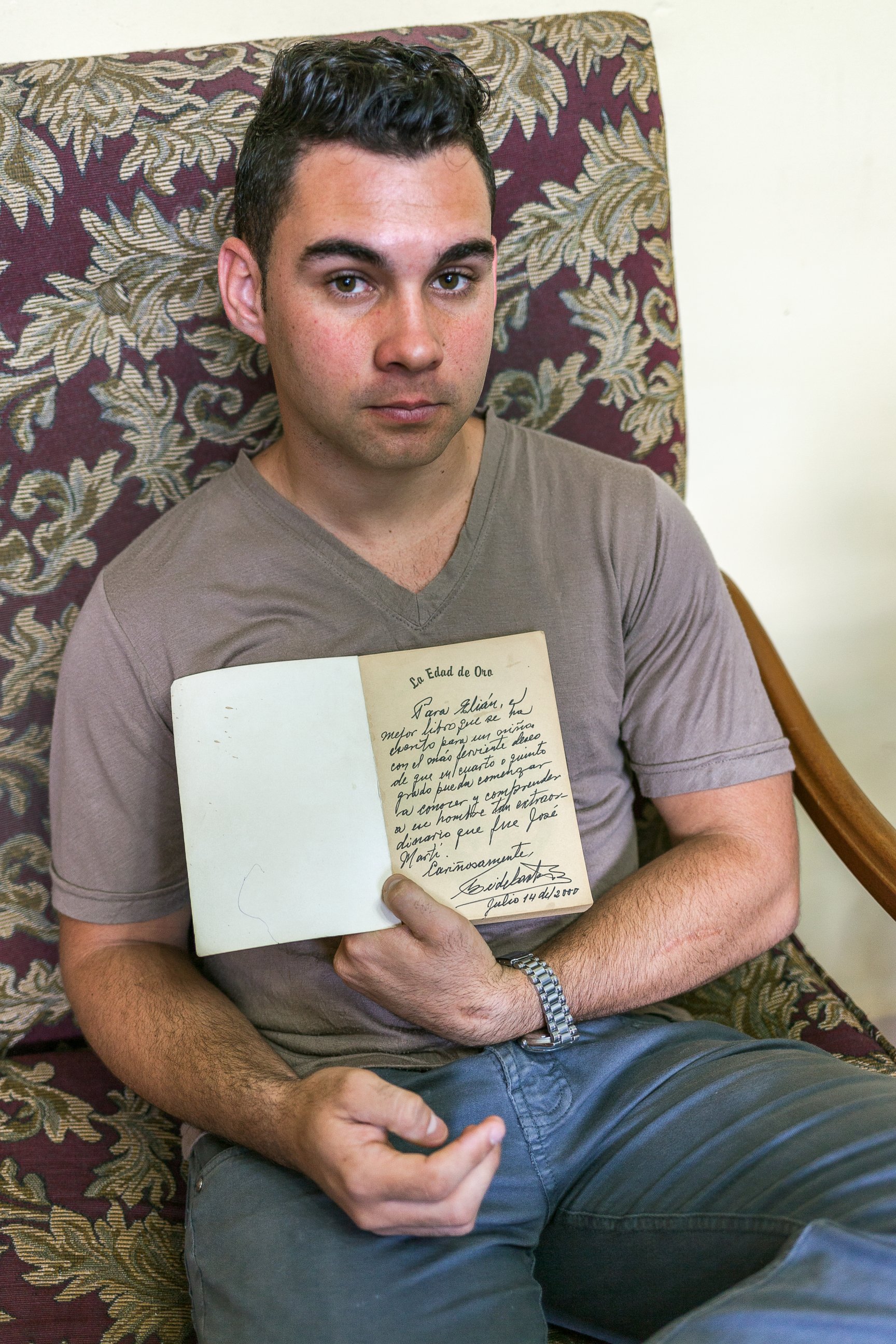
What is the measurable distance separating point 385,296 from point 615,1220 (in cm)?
77

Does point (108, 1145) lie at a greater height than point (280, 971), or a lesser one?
lesser

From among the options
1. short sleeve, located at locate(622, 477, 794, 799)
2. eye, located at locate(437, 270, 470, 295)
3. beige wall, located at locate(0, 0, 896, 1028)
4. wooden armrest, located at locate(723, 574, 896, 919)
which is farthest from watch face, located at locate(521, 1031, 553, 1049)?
beige wall, located at locate(0, 0, 896, 1028)

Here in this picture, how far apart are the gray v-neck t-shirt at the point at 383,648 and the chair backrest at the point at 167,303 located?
107 millimetres

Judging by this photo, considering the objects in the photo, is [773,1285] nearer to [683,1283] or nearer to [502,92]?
[683,1283]

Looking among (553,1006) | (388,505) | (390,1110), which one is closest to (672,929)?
(553,1006)

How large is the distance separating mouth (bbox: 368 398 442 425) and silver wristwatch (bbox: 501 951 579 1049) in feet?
1.56

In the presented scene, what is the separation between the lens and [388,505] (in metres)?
1.07

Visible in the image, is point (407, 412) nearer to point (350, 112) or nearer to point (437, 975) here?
point (350, 112)

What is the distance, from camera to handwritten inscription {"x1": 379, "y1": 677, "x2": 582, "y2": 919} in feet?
3.05

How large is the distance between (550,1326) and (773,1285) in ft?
0.99

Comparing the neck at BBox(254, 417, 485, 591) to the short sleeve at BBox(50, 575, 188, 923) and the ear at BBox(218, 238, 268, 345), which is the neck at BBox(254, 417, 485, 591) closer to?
the ear at BBox(218, 238, 268, 345)

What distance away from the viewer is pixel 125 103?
110 centimetres

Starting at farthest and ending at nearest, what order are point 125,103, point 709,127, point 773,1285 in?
point 709,127 < point 125,103 < point 773,1285

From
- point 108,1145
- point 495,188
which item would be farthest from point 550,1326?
point 495,188
